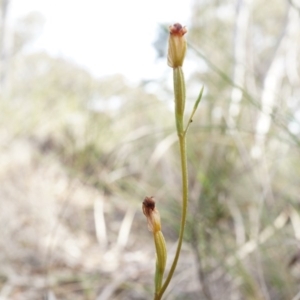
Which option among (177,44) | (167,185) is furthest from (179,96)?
(167,185)

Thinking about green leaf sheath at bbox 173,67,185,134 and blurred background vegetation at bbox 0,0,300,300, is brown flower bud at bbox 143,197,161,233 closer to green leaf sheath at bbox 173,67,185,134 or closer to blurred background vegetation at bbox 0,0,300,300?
green leaf sheath at bbox 173,67,185,134

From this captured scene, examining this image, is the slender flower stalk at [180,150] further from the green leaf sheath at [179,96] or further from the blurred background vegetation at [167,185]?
the blurred background vegetation at [167,185]

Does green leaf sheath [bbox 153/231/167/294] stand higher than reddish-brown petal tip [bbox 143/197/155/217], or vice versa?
reddish-brown petal tip [bbox 143/197/155/217]

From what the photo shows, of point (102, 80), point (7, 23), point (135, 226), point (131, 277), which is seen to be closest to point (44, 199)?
point (135, 226)

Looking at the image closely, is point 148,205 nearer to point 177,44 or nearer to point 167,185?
point 177,44

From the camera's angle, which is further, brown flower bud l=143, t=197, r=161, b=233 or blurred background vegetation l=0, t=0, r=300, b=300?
blurred background vegetation l=0, t=0, r=300, b=300

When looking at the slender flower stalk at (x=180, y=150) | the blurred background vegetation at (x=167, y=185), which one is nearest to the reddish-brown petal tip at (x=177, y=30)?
the slender flower stalk at (x=180, y=150)

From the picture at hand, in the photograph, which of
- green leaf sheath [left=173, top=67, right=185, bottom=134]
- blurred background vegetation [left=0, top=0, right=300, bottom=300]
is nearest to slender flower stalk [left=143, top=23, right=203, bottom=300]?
green leaf sheath [left=173, top=67, right=185, bottom=134]

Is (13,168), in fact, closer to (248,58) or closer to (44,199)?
(44,199)

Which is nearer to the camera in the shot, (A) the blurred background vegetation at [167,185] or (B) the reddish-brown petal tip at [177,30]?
(B) the reddish-brown petal tip at [177,30]
